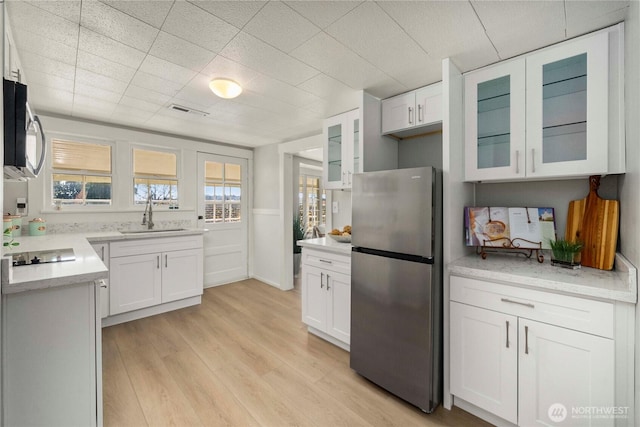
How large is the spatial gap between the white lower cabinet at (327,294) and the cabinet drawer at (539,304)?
931mm

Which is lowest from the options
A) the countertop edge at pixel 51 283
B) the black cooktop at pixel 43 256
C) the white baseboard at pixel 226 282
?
the white baseboard at pixel 226 282

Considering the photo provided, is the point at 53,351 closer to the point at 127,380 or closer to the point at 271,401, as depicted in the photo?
the point at 127,380

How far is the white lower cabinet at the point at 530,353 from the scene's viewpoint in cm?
131

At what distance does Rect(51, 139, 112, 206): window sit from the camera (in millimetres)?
3188

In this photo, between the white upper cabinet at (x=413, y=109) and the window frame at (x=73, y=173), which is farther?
the window frame at (x=73, y=173)

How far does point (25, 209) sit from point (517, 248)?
15.3 feet

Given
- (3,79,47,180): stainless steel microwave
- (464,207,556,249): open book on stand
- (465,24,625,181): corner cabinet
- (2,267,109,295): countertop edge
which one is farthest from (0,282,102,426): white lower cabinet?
(465,24,625,181): corner cabinet

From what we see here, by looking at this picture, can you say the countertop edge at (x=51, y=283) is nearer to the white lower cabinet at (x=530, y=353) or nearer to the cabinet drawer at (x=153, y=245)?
the cabinet drawer at (x=153, y=245)

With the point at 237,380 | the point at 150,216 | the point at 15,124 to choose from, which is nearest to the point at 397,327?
the point at 237,380

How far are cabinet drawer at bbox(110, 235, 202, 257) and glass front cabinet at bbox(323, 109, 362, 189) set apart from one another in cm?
194

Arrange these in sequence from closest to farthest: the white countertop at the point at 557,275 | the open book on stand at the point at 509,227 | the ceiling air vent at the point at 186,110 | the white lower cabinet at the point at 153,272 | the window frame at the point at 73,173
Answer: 1. the white countertop at the point at 557,275
2. the open book on stand at the point at 509,227
3. the ceiling air vent at the point at 186,110
4. the white lower cabinet at the point at 153,272
5. the window frame at the point at 73,173

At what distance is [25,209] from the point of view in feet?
9.63

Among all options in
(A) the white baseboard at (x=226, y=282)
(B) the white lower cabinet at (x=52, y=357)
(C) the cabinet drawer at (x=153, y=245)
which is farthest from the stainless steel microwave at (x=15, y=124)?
(A) the white baseboard at (x=226, y=282)

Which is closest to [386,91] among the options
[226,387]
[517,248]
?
[517,248]
